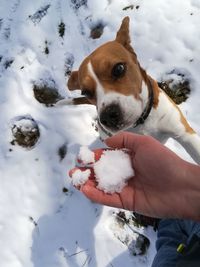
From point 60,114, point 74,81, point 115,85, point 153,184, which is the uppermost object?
point 115,85

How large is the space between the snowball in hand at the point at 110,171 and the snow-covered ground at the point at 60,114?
3.89 feet

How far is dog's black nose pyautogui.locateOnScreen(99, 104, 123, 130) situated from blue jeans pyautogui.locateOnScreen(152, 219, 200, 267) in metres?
0.85

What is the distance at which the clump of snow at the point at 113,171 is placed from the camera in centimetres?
301

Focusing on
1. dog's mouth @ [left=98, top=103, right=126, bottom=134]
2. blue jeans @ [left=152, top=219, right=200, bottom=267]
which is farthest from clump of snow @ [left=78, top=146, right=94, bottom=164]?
blue jeans @ [left=152, top=219, right=200, bottom=267]

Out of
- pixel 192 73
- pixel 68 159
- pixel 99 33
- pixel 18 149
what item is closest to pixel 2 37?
pixel 99 33

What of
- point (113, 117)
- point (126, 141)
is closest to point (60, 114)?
point (113, 117)

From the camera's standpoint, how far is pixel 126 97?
3.40 meters

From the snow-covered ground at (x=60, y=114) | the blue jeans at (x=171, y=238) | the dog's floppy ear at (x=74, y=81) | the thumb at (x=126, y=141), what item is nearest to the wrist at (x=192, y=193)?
the blue jeans at (x=171, y=238)

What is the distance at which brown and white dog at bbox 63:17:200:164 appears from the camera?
340cm

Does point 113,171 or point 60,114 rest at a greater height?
point 113,171

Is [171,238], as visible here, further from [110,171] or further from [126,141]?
[126,141]

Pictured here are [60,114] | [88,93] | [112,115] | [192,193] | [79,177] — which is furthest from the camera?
[60,114]

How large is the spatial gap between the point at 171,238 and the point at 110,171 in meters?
0.66

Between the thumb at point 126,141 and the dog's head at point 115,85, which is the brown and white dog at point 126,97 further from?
the thumb at point 126,141
